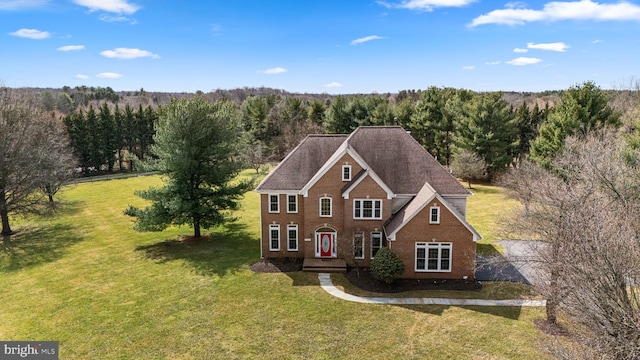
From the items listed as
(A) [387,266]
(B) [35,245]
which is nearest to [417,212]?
(A) [387,266]

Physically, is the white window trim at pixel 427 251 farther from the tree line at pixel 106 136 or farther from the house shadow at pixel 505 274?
the tree line at pixel 106 136

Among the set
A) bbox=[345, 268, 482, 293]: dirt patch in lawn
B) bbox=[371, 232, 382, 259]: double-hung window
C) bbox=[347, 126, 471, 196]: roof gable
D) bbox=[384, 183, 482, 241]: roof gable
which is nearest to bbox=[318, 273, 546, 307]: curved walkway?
bbox=[345, 268, 482, 293]: dirt patch in lawn

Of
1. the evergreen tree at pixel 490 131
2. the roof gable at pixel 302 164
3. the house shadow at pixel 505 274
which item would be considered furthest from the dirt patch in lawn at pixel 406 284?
the evergreen tree at pixel 490 131

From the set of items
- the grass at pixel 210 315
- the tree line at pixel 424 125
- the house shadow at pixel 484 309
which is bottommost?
the grass at pixel 210 315

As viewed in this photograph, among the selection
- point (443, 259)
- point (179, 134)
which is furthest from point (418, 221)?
point (179, 134)

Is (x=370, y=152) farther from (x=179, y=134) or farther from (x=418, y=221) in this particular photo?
(x=179, y=134)

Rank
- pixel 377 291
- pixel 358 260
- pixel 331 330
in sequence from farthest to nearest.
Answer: pixel 358 260, pixel 377 291, pixel 331 330
